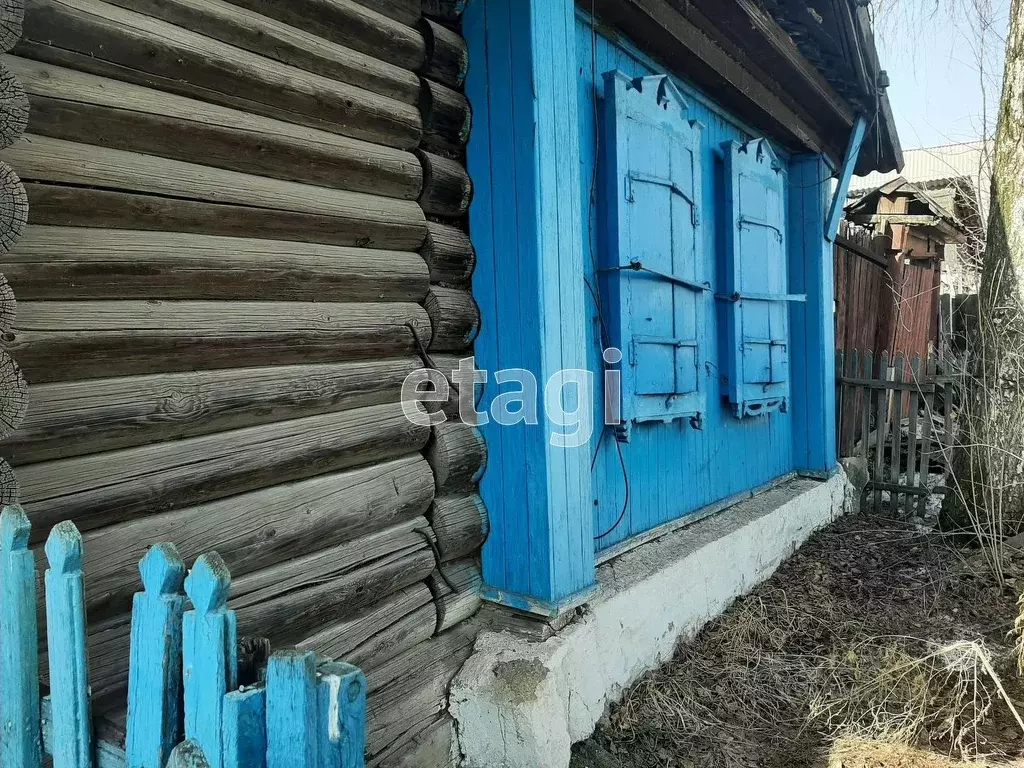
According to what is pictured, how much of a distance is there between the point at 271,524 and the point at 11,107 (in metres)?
1.17

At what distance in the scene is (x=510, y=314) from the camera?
2701 millimetres

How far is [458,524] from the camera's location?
2.68 m

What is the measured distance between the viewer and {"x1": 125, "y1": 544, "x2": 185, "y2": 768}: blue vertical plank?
1264 millimetres

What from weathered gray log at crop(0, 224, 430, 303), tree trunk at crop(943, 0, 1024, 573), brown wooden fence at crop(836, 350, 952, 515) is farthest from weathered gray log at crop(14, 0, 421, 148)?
brown wooden fence at crop(836, 350, 952, 515)

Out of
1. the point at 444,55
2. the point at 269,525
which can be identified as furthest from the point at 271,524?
the point at 444,55

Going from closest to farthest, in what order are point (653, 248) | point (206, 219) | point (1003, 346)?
point (206, 219) < point (653, 248) < point (1003, 346)

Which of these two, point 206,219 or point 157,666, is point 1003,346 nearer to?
point 206,219

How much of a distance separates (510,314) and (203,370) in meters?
1.14

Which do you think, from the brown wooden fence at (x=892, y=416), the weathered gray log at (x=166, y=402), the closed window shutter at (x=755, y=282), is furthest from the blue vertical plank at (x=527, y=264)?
the brown wooden fence at (x=892, y=416)

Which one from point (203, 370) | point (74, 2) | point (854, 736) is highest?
point (74, 2)

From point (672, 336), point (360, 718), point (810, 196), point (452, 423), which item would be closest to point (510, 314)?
point (452, 423)

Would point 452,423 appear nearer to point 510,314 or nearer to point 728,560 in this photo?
point 510,314

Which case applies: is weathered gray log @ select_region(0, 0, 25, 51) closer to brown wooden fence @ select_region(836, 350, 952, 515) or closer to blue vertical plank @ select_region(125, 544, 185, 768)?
blue vertical plank @ select_region(125, 544, 185, 768)

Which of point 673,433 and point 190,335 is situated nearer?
point 190,335
